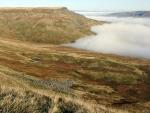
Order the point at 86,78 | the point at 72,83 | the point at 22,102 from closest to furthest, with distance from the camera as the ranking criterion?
1. the point at 22,102
2. the point at 72,83
3. the point at 86,78

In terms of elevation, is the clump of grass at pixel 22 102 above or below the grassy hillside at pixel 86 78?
above

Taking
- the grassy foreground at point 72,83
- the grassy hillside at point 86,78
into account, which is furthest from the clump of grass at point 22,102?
the grassy hillside at point 86,78

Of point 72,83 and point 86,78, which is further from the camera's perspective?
point 86,78

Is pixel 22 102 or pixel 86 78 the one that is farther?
pixel 86 78

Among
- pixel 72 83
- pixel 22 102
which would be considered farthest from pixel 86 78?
pixel 22 102

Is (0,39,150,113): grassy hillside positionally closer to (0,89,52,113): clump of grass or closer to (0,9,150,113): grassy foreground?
(0,9,150,113): grassy foreground

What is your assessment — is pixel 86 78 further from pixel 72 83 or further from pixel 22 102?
pixel 22 102

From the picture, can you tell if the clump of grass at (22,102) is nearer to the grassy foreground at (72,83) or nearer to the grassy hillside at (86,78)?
the grassy foreground at (72,83)

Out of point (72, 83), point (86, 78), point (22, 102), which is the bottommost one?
point (86, 78)

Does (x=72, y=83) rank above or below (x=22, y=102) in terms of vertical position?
below

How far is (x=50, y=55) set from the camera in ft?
587

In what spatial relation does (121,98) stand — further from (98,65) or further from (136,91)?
(98,65)

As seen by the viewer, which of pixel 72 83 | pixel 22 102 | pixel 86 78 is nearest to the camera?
pixel 22 102

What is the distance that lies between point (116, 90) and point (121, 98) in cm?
1380
